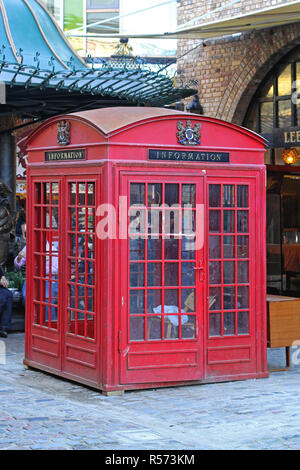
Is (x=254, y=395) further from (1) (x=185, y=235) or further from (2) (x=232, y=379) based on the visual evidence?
(1) (x=185, y=235)

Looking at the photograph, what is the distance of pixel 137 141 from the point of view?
27.2 ft

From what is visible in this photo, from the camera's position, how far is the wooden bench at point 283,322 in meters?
9.22

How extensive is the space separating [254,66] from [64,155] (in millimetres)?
8056

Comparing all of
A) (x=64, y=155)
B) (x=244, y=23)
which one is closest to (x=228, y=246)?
(x=64, y=155)

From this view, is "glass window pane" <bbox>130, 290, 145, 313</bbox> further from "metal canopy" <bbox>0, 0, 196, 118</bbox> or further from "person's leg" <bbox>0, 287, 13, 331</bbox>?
"metal canopy" <bbox>0, 0, 196, 118</bbox>

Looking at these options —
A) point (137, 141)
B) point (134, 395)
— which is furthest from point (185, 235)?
point (134, 395)

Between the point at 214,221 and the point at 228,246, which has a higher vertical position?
the point at 214,221

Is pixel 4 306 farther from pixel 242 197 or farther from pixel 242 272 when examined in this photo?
pixel 242 197

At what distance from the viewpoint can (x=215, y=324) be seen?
8.69 m

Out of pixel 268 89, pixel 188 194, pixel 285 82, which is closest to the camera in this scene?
pixel 188 194

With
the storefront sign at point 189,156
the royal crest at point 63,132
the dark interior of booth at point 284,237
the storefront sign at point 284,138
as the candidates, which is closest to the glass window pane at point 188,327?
the storefront sign at point 189,156

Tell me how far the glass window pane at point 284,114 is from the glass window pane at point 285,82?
18 cm

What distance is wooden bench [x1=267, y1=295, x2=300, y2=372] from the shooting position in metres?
9.22

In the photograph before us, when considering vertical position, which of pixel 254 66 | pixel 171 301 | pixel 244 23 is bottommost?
pixel 171 301
